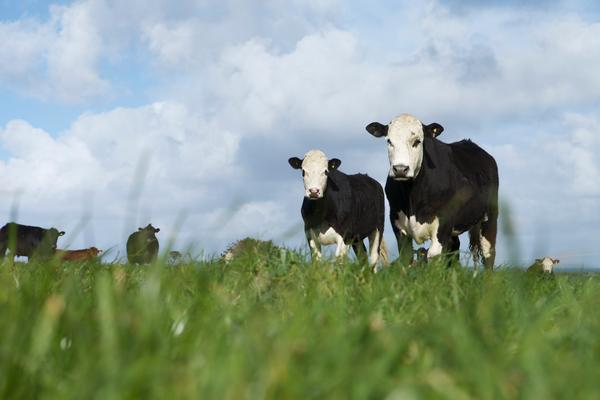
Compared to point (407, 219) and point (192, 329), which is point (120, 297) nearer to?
point (192, 329)

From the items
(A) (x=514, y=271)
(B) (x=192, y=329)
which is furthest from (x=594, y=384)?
(B) (x=192, y=329)

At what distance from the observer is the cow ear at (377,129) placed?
1122 centimetres

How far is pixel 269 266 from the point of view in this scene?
5.80m

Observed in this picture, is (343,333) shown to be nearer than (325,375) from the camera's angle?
No

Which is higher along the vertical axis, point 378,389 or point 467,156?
point 467,156

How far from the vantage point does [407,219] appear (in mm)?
10539

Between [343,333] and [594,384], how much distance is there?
0.86m

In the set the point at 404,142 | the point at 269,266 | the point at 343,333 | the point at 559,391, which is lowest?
the point at 559,391

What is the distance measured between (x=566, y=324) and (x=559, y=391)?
7.15ft

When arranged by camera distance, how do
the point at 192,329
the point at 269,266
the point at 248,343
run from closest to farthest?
the point at 248,343 → the point at 192,329 → the point at 269,266

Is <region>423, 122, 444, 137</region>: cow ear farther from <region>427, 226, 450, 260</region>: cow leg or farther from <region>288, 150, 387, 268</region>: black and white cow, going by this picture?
<region>288, 150, 387, 268</region>: black and white cow

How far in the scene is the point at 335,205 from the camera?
14227mm

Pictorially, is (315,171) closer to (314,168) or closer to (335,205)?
(314,168)

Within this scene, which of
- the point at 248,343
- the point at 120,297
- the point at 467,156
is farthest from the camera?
the point at 467,156
